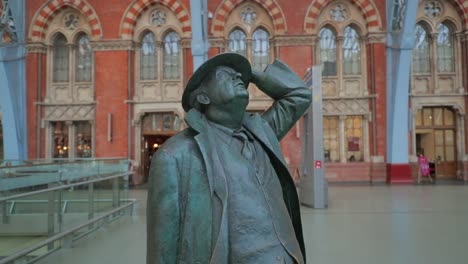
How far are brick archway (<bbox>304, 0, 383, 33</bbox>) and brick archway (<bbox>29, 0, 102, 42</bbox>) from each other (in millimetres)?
9160

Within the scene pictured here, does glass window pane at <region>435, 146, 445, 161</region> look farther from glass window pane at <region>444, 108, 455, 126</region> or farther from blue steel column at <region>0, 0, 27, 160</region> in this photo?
blue steel column at <region>0, 0, 27, 160</region>

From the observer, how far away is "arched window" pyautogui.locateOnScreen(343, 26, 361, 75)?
741 inches

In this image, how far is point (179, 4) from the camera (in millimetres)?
18719

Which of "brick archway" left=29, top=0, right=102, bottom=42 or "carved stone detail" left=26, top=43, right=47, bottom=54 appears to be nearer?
"brick archway" left=29, top=0, right=102, bottom=42

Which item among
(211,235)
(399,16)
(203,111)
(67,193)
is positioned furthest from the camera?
(399,16)

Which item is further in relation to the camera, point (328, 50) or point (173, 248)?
point (328, 50)

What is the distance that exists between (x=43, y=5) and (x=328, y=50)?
12844mm

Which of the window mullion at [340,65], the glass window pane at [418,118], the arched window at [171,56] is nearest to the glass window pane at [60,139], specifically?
the arched window at [171,56]

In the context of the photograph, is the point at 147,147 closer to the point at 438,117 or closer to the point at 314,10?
the point at 314,10

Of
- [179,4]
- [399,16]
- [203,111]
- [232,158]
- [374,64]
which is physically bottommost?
[232,158]

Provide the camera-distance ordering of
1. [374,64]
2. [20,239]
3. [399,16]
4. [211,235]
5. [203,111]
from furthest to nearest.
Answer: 1. [374,64]
2. [399,16]
3. [20,239]
4. [203,111]
5. [211,235]

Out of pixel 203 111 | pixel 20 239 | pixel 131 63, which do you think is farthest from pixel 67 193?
pixel 131 63

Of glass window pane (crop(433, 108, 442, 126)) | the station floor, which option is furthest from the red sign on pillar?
glass window pane (crop(433, 108, 442, 126))

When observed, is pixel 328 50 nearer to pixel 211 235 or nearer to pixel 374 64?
pixel 374 64
